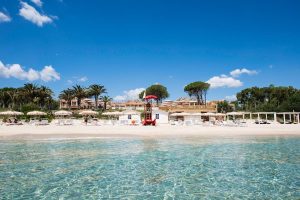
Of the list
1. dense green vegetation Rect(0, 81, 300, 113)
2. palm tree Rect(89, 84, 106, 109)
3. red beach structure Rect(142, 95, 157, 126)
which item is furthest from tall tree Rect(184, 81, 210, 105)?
red beach structure Rect(142, 95, 157, 126)

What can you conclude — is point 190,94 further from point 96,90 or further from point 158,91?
point 96,90

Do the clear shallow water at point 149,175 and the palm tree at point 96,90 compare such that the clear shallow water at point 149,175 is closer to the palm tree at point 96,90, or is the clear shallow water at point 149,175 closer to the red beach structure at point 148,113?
the red beach structure at point 148,113

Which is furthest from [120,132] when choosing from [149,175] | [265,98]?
[265,98]

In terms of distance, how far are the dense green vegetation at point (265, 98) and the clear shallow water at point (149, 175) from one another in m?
48.8

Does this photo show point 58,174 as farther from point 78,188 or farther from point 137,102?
point 137,102

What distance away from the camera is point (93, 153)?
15531 mm

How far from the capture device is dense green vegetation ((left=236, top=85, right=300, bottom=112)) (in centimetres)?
6668

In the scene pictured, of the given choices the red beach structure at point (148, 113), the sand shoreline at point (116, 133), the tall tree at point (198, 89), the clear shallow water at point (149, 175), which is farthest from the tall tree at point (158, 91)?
the clear shallow water at point (149, 175)

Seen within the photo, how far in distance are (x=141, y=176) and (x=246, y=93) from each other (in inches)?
3529

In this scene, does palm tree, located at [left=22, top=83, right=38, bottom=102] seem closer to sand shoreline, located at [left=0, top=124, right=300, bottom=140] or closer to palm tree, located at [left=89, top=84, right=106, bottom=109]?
palm tree, located at [left=89, top=84, right=106, bottom=109]

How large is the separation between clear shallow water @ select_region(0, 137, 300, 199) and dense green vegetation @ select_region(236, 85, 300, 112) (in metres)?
48.8

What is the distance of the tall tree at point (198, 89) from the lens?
93819 millimetres

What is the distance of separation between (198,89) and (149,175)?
8623 centimetres

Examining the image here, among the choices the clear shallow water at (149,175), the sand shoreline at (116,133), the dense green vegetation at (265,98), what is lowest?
the clear shallow water at (149,175)
